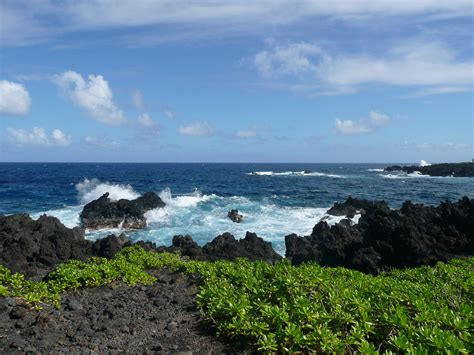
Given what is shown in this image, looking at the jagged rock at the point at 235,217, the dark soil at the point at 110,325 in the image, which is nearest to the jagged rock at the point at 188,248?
the dark soil at the point at 110,325

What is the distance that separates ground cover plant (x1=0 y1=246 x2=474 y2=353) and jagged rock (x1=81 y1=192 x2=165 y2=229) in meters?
20.9

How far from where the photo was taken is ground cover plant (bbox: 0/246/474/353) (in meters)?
5.09

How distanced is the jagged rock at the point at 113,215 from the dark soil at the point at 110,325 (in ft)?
68.9

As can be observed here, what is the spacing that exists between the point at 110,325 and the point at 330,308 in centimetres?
360

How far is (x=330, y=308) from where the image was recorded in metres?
6.03

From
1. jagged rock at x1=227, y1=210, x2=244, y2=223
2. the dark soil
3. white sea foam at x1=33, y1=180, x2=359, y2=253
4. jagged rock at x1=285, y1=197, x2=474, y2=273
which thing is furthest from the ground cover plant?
jagged rock at x1=227, y1=210, x2=244, y2=223

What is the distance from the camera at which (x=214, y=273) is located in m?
9.55

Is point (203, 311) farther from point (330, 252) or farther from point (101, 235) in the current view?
point (101, 235)

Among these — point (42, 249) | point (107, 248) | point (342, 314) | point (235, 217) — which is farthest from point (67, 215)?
point (342, 314)

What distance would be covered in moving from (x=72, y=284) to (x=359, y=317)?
6.17 meters

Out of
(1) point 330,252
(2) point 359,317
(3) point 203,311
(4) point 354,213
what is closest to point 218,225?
(4) point 354,213

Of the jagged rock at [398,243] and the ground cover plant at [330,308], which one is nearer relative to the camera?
the ground cover plant at [330,308]

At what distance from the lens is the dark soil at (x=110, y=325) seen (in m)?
6.09

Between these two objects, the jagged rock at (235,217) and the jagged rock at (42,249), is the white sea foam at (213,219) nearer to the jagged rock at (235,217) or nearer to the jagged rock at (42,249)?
the jagged rock at (235,217)
